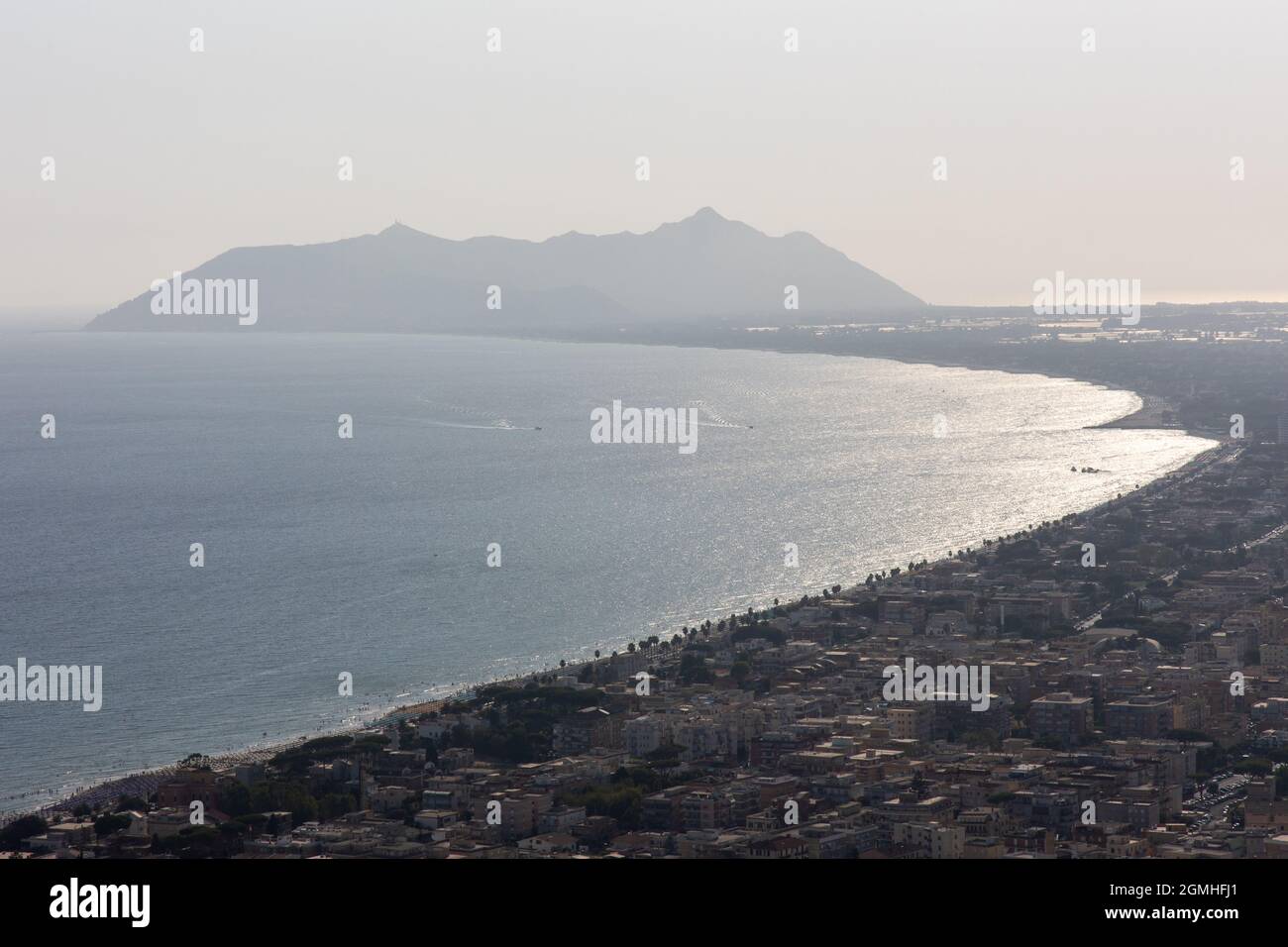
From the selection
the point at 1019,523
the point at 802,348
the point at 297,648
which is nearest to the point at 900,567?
the point at 1019,523

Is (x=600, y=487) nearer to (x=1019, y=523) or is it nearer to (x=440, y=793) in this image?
(x=1019, y=523)

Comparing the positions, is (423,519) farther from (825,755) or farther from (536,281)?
(536,281)

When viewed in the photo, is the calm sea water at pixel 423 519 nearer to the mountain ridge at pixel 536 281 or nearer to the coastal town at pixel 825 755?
the coastal town at pixel 825 755

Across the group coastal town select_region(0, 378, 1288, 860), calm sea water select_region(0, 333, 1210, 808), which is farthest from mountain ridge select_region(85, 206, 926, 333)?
coastal town select_region(0, 378, 1288, 860)

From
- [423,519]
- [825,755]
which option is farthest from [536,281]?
[825,755]

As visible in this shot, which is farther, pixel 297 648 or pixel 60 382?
pixel 60 382
